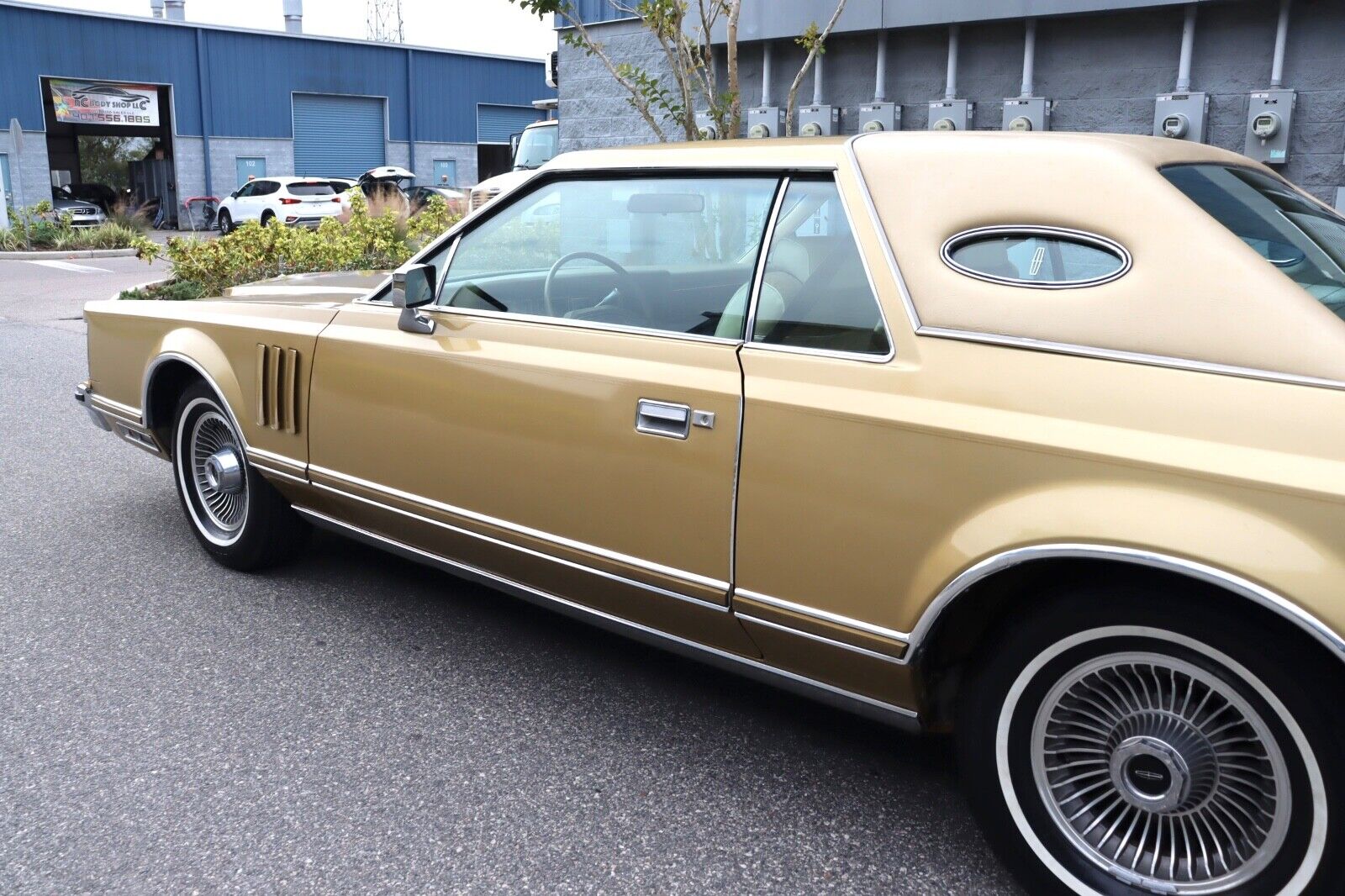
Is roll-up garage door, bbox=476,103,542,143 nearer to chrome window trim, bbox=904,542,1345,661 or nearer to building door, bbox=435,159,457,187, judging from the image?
building door, bbox=435,159,457,187

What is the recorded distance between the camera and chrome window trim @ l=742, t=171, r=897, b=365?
2.63 metres

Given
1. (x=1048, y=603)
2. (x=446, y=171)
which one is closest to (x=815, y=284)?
A: (x=1048, y=603)

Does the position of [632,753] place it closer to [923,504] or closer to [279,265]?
[923,504]

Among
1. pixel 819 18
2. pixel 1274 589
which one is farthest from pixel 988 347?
pixel 819 18

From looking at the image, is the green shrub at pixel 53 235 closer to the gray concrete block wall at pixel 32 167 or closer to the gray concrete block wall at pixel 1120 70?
the gray concrete block wall at pixel 32 167

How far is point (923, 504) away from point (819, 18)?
7588mm

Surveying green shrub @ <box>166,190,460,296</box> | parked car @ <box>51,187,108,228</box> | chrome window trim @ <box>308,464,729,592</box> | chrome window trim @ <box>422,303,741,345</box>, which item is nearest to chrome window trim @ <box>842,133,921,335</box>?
chrome window trim @ <box>422,303,741,345</box>

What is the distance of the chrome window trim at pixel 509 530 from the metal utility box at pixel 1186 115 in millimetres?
6058

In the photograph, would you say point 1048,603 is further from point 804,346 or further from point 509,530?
point 509,530

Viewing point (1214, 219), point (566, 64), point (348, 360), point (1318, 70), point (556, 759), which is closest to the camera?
point (1214, 219)

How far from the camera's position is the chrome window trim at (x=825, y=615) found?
257 cm

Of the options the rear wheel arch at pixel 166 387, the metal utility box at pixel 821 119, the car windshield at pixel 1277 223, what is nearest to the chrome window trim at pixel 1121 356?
the car windshield at pixel 1277 223

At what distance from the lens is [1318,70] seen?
7293mm

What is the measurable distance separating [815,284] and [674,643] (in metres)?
1.03
